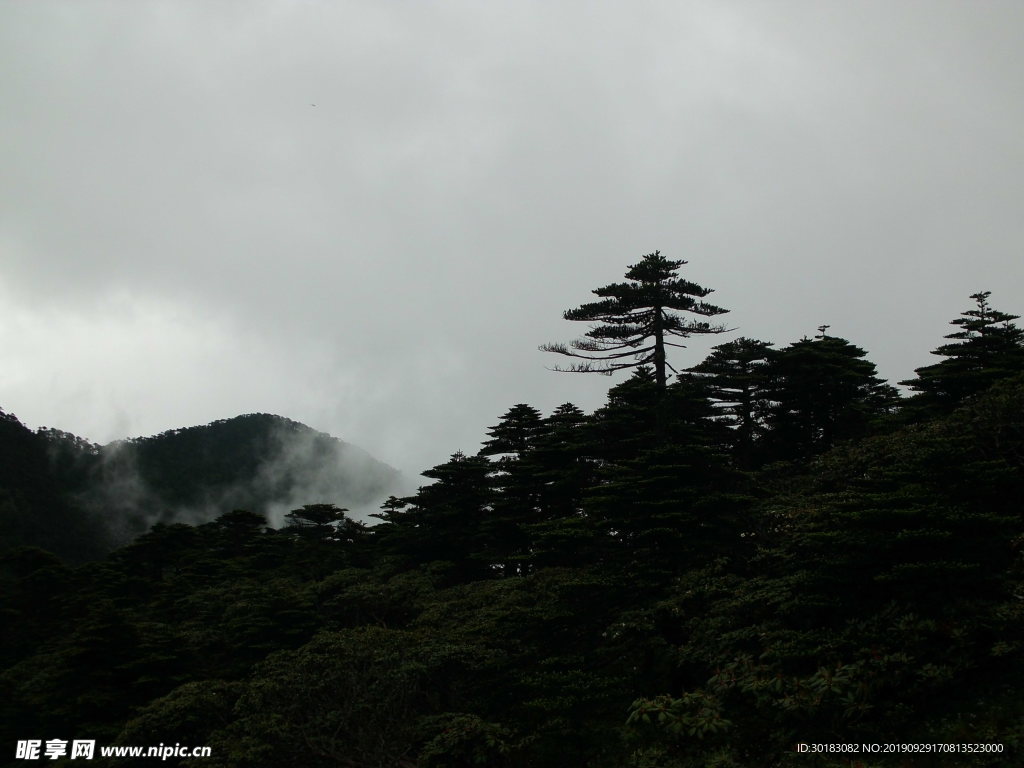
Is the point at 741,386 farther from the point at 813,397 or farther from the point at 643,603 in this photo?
the point at 643,603

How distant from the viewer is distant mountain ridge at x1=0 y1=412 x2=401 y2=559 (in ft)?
191

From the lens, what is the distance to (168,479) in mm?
73812

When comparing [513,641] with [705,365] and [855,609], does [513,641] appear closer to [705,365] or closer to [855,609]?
[855,609]

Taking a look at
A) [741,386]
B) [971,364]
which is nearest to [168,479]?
[741,386]

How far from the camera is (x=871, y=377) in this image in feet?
96.9

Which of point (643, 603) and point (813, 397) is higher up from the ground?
point (813, 397)

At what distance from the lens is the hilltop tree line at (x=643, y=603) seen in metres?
10.2

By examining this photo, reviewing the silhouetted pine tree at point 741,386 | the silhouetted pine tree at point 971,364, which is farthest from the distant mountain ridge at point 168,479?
the silhouetted pine tree at point 971,364

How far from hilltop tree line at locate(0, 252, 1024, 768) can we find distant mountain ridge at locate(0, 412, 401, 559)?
34.3 m

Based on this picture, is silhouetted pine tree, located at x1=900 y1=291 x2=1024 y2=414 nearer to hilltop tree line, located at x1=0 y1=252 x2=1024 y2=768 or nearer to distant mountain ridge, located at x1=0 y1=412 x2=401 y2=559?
hilltop tree line, located at x1=0 y1=252 x2=1024 y2=768

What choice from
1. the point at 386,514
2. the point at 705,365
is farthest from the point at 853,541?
the point at 386,514

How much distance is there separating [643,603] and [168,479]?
233 feet

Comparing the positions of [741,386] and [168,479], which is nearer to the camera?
[741,386]

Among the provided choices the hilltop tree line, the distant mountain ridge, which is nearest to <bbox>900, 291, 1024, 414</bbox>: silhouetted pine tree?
the hilltop tree line
